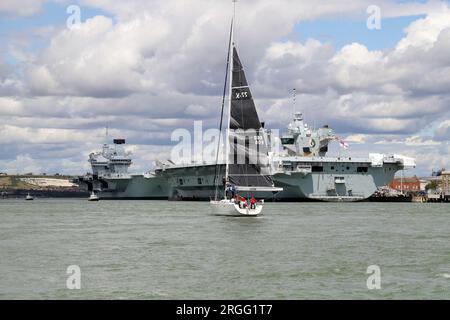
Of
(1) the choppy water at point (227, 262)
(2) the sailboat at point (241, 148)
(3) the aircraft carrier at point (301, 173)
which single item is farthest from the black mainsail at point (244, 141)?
(3) the aircraft carrier at point (301, 173)

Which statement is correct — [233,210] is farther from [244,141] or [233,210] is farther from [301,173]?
[301,173]

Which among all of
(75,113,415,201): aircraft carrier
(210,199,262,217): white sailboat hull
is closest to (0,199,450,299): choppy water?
(210,199,262,217): white sailboat hull

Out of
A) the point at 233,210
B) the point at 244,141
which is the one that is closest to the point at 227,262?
the point at 233,210

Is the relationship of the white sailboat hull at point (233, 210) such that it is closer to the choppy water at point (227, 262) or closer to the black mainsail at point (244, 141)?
the black mainsail at point (244, 141)

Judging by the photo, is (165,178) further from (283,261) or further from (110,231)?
(283,261)

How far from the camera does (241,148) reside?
5312 centimetres

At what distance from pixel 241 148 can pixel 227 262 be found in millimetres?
24618

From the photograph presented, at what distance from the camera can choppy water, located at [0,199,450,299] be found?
23016 millimetres

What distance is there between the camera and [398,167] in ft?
328

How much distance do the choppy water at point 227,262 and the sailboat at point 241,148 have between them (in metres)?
6.69

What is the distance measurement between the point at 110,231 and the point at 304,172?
54072 mm

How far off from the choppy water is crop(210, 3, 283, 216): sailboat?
21.9ft

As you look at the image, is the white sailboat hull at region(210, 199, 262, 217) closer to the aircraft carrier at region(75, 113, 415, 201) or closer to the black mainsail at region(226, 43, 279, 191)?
the black mainsail at region(226, 43, 279, 191)
